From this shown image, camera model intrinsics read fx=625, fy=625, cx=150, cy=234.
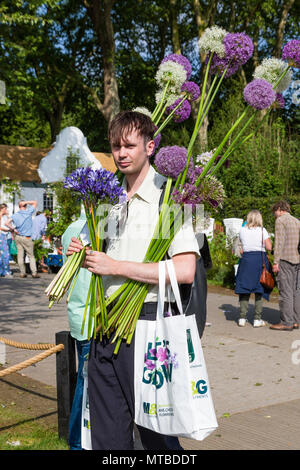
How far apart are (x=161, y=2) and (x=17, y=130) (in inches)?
579

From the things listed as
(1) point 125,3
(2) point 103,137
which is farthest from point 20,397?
(2) point 103,137

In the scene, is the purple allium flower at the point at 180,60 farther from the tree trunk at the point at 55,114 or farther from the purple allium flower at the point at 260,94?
the tree trunk at the point at 55,114

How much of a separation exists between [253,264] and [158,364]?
750 cm

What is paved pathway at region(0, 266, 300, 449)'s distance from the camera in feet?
15.9

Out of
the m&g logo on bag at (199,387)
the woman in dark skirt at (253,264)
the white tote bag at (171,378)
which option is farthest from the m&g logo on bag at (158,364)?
the woman in dark skirt at (253,264)

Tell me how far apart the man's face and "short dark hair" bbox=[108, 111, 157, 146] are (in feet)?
0.06

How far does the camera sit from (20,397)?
227 inches

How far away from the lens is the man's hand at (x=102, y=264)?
272cm

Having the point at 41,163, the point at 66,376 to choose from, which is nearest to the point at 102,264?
the point at 66,376

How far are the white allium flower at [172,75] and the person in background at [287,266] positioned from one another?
22.0 feet

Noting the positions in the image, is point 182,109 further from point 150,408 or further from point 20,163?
point 20,163

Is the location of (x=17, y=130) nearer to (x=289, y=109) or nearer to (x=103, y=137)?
(x=103, y=137)

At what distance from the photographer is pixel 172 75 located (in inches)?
125
